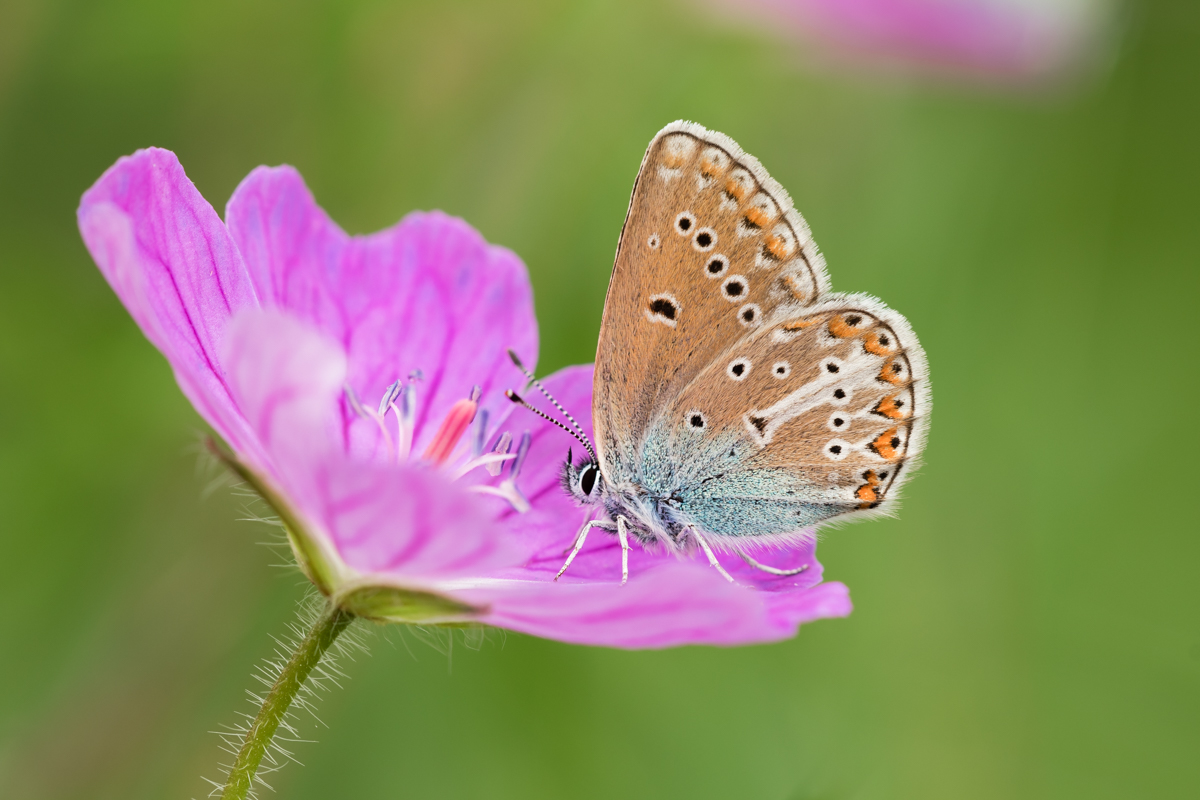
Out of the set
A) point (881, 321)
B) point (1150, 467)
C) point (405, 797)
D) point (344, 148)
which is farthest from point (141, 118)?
point (1150, 467)

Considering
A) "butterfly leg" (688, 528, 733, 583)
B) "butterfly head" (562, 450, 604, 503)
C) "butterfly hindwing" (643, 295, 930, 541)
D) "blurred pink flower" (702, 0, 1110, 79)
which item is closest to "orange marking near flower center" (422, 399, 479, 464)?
"butterfly head" (562, 450, 604, 503)

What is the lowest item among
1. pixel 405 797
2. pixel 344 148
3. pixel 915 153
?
pixel 405 797

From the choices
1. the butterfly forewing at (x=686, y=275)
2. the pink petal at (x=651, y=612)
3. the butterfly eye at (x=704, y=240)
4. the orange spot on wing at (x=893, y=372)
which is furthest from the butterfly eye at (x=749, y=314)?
the pink petal at (x=651, y=612)

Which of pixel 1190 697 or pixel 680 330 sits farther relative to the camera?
pixel 1190 697

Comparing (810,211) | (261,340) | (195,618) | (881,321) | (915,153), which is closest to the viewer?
(261,340)

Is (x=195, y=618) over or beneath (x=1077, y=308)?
beneath

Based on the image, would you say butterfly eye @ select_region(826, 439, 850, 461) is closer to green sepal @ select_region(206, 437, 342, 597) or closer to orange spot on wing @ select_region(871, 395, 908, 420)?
orange spot on wing @ select_region(871, 395, 908, 420)

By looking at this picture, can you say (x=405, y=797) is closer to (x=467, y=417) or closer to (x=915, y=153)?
(x=467, y=417)
